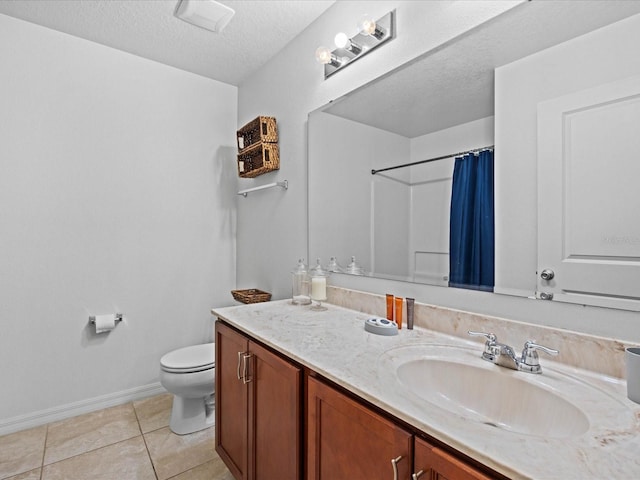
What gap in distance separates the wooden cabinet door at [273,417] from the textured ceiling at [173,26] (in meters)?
1.83

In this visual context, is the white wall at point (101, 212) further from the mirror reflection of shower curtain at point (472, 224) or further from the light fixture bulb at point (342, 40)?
the mirror reflection of shower curtain at point (472, 224)

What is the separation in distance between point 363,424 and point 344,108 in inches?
58.5

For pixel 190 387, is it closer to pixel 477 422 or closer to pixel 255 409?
pixel 255 409

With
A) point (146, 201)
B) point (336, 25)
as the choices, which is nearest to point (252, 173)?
Result: point (146, 201)

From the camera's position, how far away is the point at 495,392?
0.92 meters

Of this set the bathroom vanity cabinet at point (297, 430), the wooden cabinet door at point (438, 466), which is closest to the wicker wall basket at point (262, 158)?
the bathroom vanity cabinet at point (297, 430)

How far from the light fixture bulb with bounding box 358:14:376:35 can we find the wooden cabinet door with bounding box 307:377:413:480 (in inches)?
58.4

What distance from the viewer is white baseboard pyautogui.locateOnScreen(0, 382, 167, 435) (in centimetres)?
198

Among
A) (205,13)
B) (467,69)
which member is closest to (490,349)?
(467,69)

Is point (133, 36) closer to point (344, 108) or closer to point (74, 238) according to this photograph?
point (74, 238)

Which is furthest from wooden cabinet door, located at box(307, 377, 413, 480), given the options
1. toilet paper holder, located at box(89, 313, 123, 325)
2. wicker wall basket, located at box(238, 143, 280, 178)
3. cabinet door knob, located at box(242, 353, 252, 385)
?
toilet paper holder, located at box(89, 313, 123, 325)

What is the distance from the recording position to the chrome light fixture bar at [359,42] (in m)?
1.49

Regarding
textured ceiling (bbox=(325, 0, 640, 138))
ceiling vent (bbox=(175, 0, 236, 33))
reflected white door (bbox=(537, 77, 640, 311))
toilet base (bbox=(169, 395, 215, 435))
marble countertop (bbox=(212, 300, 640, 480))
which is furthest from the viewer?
toilet base (bbox=(169, 395, 215, 435))

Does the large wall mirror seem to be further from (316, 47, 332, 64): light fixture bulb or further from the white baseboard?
the white baseboard
